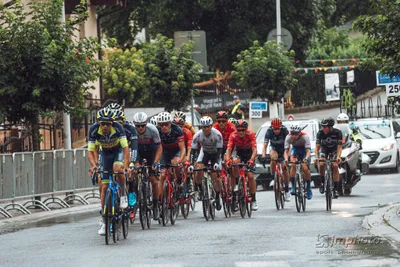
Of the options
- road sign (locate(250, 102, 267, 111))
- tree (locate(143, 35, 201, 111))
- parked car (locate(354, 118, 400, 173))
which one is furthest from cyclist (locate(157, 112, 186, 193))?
road sign (locate(250, 102, 267, 111))

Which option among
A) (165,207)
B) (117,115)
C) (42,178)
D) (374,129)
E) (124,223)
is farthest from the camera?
(374,129)

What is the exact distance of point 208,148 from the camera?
65.1 ft

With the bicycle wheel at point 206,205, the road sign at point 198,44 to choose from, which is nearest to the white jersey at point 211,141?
the bicycle wheel at point 206,205

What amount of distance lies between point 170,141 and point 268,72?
26779mm

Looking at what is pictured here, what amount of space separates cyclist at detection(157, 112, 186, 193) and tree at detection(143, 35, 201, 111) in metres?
20.1

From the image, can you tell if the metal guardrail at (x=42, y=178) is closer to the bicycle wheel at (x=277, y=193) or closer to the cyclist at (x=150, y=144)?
the cyclist at (x=150, y=144)

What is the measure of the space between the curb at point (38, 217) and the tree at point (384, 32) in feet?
22.3

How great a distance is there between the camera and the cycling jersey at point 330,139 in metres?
22.3

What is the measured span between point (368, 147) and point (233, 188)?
16.7 meters

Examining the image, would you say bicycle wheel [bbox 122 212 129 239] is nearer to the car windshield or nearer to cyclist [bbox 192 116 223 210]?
cyclist [bbox 192 116 223 210]

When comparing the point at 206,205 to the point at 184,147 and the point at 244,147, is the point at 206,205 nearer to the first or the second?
the point at 184,147

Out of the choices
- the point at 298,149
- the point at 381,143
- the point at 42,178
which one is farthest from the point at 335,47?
the point at 298,149

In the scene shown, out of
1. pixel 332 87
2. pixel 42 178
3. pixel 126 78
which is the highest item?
pixel 332 87

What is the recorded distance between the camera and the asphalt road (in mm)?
13117
